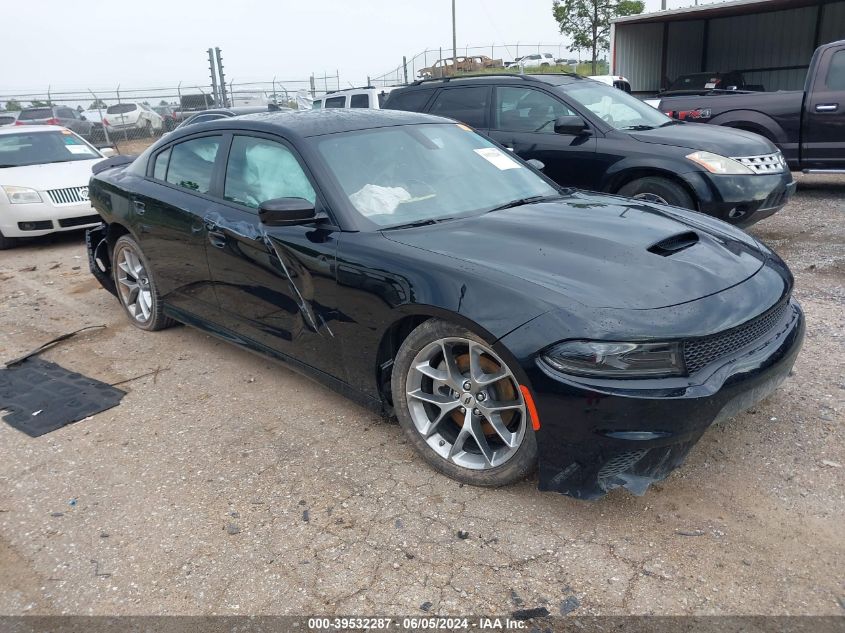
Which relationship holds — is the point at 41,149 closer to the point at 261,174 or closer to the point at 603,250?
the point at 261,174

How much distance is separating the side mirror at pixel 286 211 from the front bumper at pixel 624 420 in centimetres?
141

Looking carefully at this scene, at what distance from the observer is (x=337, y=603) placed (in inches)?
95.9

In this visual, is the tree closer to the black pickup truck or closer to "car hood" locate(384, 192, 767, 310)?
the black pickup truck

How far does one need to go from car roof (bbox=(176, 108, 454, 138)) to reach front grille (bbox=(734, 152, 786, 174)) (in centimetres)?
341

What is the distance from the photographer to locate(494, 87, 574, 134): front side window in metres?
7.04

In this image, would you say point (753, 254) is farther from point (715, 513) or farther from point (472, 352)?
point (472, 352)

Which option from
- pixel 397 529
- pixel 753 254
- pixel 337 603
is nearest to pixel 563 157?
pixel 753 254

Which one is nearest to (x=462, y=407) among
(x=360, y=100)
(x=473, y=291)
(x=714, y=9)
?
(x=473, y=291)

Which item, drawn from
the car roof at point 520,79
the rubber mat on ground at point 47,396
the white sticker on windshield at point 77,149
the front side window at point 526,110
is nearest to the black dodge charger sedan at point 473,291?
the rubber mat on ground at point 47,396

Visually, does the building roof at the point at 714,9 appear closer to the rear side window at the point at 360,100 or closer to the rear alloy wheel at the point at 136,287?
the rear side window at the point at 360,100

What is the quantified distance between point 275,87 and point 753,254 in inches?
1159

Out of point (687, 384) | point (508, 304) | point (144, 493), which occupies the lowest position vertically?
point (144, 493)

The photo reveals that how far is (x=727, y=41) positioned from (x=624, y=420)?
71.3 feet

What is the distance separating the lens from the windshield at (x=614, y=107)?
6977mm
